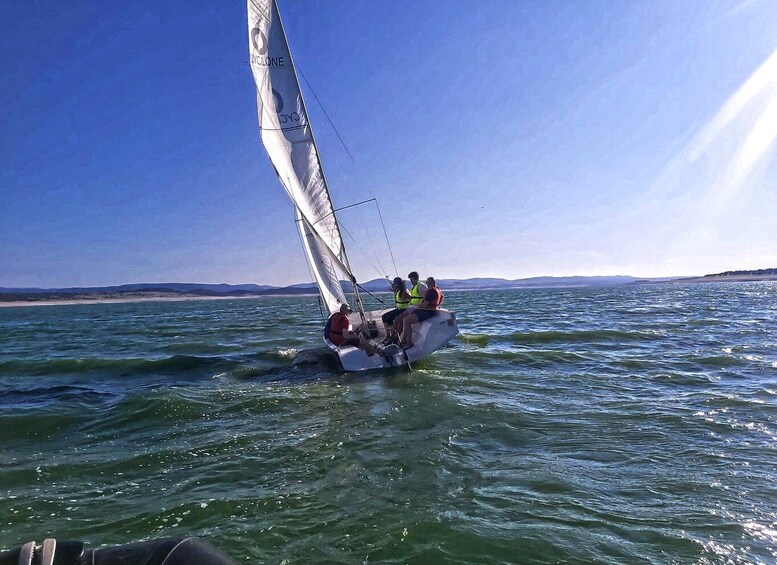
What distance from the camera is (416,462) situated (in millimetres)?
6215

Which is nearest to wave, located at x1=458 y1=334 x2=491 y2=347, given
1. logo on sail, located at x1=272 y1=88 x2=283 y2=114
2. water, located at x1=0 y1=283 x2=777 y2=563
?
water, located at x1=0 y1=283 x2=777 y2=563

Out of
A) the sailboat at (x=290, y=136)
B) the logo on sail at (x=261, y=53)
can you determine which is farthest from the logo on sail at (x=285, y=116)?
the logo on sail at (x=261, y=53)

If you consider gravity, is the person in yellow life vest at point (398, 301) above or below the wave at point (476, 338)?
above

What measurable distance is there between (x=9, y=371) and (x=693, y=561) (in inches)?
678

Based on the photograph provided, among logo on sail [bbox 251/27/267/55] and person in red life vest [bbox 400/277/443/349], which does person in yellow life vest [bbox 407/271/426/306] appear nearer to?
person in red life vest [bbox 400/277/443/349]

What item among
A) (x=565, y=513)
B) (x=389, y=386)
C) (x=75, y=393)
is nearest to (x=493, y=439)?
(x=565, y=513)

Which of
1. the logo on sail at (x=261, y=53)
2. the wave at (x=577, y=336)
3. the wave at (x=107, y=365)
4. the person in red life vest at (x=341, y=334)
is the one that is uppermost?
the logo on sail at (x=261, y=53)

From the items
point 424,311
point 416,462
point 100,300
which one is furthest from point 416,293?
point 100,300

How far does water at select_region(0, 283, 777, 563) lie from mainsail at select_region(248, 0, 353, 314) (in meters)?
4.30

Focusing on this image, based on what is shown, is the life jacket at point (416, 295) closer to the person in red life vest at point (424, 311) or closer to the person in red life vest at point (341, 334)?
the person in red life vest at point (424, 311)

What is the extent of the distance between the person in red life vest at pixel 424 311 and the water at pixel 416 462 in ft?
3.84

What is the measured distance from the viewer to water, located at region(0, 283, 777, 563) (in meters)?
4.34

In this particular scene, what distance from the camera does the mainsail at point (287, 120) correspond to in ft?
48.0

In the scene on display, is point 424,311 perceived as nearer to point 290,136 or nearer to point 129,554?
point 290,136
